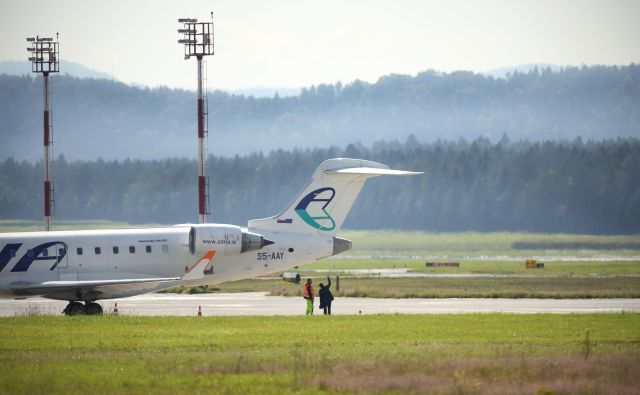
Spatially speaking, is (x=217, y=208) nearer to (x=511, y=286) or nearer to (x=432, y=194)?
(x=432, y=194)

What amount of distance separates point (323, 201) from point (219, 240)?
12.9 ft

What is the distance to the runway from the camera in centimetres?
3881

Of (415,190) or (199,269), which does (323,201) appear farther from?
(415,190)

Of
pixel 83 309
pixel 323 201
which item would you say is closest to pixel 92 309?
pixel 83 309

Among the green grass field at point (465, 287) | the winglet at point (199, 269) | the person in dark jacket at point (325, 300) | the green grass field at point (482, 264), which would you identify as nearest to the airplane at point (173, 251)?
the winglet at point (199, 269)

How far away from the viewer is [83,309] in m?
37.6

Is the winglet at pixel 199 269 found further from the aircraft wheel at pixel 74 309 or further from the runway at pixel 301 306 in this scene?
the aircraft wheel at pixel 74 309

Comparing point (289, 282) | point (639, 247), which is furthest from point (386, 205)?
point (289, 282)

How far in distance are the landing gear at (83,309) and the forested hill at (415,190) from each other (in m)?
93.4

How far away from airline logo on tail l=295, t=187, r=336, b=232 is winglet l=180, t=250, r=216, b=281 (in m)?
3.88

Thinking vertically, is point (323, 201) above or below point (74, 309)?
above

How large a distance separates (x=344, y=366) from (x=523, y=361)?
3649 mm

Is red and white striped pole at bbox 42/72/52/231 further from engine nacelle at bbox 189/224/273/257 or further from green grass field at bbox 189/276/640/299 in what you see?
engine nacelle at bbox 189/224/273/257

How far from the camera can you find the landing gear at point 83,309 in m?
37.5
